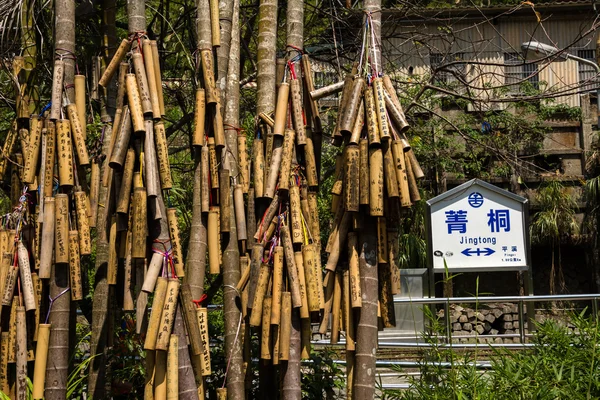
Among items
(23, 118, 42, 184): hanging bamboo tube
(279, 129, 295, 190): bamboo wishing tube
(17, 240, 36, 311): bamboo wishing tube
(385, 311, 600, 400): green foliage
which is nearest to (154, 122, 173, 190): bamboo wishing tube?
(279, 129, 295, 190): bamboo wishing tube

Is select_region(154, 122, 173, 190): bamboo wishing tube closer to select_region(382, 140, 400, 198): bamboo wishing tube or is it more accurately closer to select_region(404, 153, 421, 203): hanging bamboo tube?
select_region(382, 140, 400, 198): bamboo wishing tube

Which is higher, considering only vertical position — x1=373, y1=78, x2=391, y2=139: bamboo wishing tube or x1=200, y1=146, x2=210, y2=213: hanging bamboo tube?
x1=373, y1=78, x2=391, y2=139: bamboo wishing tube

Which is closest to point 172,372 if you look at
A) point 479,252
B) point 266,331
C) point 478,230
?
point 266,331

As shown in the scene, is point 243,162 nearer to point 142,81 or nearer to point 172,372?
point 142,81

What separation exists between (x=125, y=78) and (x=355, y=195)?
132cm

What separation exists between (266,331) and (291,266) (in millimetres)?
344

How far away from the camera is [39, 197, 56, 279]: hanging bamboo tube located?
449 cm

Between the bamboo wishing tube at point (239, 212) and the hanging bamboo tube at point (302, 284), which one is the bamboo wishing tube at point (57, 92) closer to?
the bamboo wishing tube at point (239, 212)

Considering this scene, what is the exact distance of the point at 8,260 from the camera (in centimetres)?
475

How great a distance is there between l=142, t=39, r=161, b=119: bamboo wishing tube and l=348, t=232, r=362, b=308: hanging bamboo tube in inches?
45.9

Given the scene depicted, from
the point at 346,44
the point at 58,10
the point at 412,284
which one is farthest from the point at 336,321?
the point at 412,284

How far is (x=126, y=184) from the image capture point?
4164mm

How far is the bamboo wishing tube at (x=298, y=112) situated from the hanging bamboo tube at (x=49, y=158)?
135cm

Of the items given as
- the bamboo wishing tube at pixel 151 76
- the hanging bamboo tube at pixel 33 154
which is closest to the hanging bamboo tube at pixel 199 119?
the bamboo wishing tube at pixel 151 76
